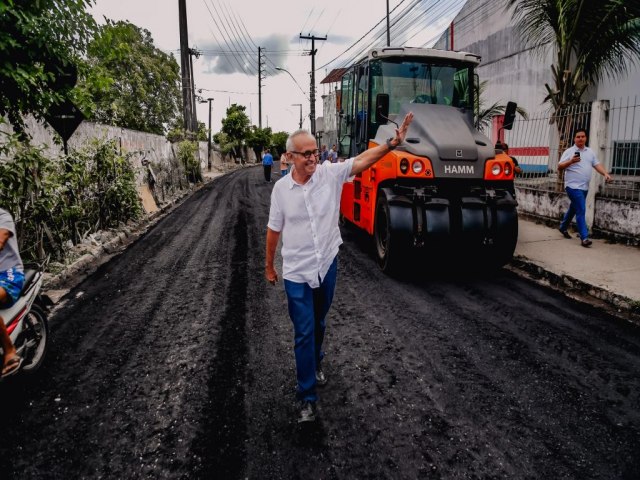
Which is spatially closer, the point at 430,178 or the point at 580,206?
the point at 430,178

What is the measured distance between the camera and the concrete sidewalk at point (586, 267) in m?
5.36

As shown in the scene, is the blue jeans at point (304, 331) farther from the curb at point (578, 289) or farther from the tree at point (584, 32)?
the tree at point (584, 32)

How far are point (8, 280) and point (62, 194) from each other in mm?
4391

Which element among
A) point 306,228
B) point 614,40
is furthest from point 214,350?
point 614,40

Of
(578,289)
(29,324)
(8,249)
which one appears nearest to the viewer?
(8,249)

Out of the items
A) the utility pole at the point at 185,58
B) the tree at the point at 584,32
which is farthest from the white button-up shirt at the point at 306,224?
the utility pole at the point at 185,58

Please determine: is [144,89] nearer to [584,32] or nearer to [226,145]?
[226,145]

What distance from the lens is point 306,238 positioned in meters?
3.12

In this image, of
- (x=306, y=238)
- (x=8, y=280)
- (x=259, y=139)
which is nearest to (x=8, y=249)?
(x=8, y=280)

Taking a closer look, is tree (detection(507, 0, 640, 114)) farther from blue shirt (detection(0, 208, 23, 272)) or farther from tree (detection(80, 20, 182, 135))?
tree (detection(80, 20, 182, 135))

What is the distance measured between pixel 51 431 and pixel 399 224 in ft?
14.5

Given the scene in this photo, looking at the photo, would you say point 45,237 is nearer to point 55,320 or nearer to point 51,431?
point 55,320

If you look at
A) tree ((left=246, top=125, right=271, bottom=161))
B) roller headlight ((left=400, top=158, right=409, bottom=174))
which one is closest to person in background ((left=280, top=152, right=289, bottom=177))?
roller headlight ((left=400, top=158, right=409, bottom=174))

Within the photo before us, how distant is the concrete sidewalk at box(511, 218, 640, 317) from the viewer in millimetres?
5359
